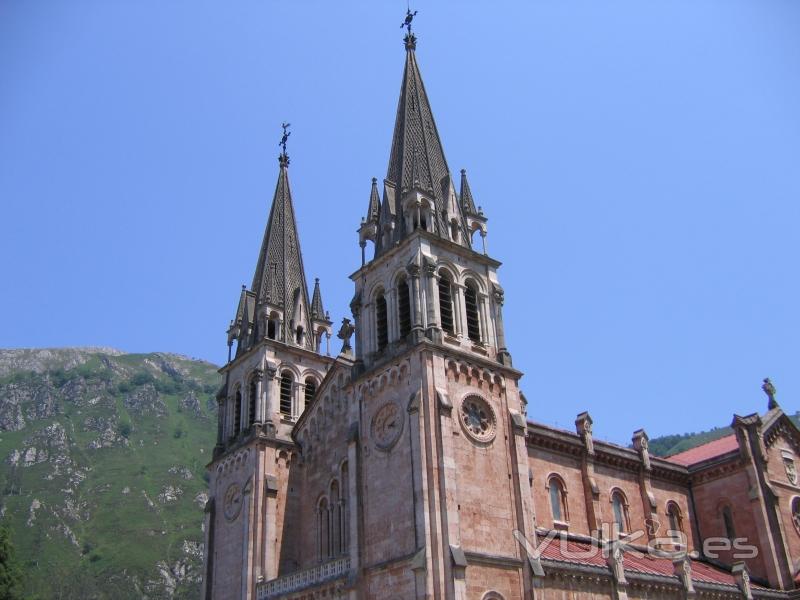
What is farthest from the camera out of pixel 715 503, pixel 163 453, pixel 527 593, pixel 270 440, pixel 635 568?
pixel 163 453

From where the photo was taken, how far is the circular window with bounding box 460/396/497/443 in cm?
3375

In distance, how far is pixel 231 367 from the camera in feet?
160

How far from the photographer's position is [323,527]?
40281 mm

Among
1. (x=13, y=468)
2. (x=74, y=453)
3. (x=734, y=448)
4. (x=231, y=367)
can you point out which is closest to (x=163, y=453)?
(x=74, y=453)

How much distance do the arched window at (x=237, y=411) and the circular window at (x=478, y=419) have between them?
17.4m

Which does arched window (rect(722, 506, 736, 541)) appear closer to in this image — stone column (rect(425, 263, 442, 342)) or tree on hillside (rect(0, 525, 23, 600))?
stone column (rect(425, 263, 442, 342))

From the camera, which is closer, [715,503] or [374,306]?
[374,306]

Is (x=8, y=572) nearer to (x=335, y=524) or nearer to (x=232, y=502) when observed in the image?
(x=232, y=502)

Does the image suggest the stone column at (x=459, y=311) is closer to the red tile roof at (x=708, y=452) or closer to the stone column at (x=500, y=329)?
the stone column at (x=500, y=329)

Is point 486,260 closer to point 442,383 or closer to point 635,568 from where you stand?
point 442,383

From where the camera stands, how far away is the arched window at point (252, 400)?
45469 mm

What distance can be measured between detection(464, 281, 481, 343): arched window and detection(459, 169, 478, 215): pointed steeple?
14.9 ft

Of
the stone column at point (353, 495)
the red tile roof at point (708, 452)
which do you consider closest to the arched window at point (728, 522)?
the red tile roof at point (708, 452)

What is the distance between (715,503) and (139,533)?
113 metres
